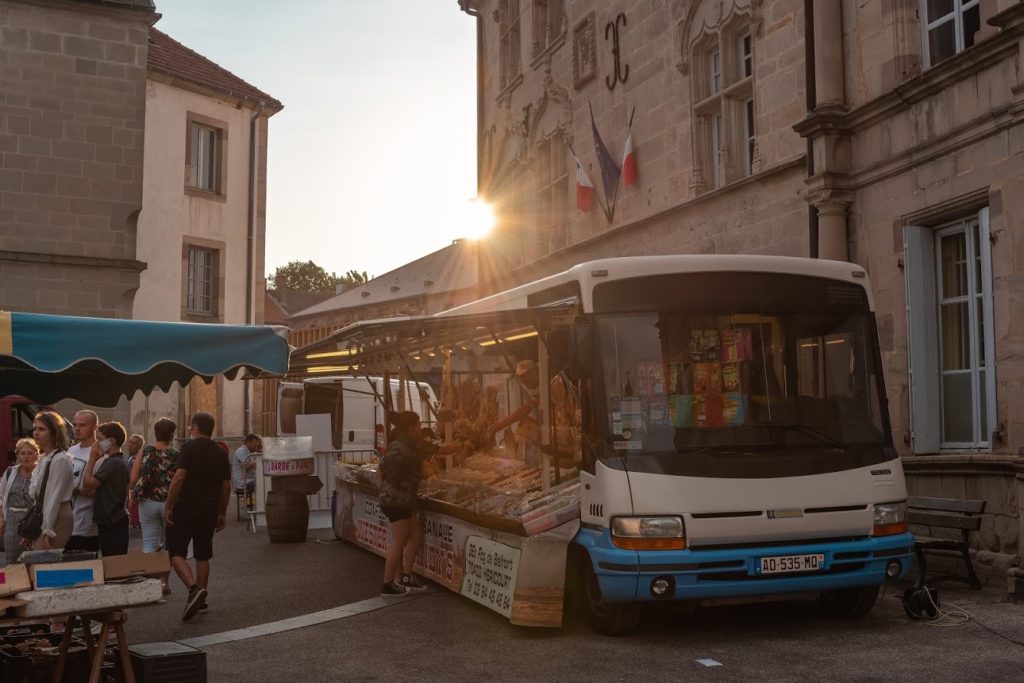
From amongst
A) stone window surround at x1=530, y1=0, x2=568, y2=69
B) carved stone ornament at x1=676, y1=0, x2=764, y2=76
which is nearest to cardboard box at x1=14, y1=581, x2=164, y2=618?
carved stone ornament at x1=676, y1=0, x2=764, y2=76

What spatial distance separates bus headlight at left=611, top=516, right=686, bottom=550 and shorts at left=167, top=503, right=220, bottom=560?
13.7 ft

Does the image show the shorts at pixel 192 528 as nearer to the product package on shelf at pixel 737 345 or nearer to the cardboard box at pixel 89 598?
the cardboard box at pixel 89 598

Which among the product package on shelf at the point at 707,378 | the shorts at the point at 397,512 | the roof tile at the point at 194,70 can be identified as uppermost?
the roof tile at the point at 194,70

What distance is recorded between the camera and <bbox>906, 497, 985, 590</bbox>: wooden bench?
1008 centimetres

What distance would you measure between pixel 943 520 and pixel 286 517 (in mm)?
9661

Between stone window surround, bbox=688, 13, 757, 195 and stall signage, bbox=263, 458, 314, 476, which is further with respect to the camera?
stall signage, bbox=263, 458, 314, 476

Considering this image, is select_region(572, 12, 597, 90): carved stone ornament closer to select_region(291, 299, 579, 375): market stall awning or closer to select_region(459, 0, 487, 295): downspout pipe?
select_region(459, 0, 487, 295): downspout pipe

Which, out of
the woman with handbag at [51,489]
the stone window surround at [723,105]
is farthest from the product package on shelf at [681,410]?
the stone window surround at [723,105]

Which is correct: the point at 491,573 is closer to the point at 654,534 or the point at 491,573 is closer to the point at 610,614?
the point at 610,614

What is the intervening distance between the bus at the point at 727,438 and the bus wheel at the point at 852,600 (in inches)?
0.7

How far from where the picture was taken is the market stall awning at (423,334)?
927 centimetres

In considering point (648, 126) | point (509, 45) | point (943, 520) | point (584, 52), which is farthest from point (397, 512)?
point (509, 45)

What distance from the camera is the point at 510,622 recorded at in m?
8.91

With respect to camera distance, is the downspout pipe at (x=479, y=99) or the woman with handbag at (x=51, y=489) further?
the downspout pipe at (x=479, y=99)
